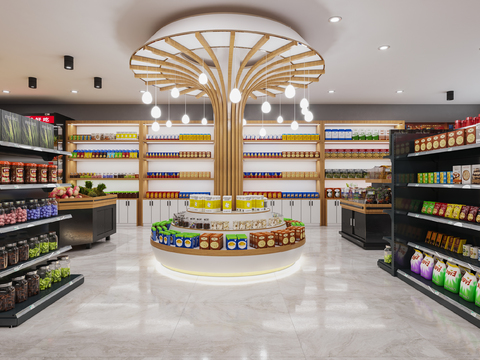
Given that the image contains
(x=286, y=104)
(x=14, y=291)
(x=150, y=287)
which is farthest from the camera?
(x=286, y=104)

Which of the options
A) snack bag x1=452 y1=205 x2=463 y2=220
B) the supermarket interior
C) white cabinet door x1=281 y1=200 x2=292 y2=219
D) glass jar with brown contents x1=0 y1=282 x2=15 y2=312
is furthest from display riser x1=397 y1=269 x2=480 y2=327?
white cabinet door x1=281 y1=200 x2=292 y2=219

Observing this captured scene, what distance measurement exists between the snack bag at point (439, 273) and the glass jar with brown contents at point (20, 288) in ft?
13.9

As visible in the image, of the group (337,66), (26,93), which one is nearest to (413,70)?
(337,66)

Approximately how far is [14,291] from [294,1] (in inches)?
170

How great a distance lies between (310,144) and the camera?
8.95 metres

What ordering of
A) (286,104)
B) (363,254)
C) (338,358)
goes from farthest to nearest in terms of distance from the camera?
(286,104) → (363,254) → (338,358)

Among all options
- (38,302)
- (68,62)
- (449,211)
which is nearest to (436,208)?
(449,211)

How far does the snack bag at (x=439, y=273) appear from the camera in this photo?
325 cm

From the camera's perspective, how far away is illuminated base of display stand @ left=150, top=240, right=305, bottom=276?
12.6 feet

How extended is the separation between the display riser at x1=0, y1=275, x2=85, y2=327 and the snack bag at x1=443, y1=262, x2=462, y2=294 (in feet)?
13.4

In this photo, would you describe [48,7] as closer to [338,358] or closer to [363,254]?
[338,358]

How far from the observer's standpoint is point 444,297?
300 centimetres

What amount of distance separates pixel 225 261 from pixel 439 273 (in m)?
2.43

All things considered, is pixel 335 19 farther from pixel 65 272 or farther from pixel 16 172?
pixel 65 272
